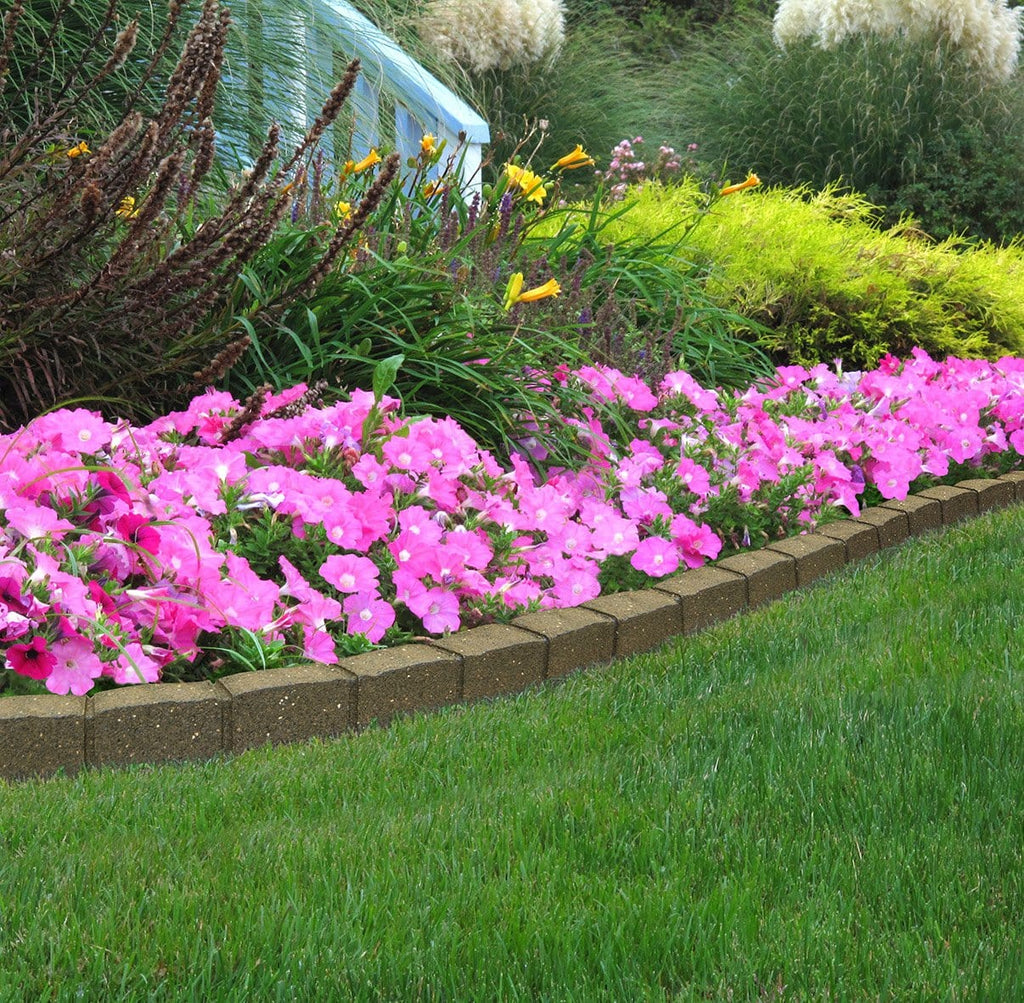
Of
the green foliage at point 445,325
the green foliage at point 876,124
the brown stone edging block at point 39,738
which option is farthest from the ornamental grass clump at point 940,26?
the brown stone edging block at point 39,738

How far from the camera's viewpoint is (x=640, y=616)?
3229 mm

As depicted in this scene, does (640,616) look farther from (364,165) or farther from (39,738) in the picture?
(364,165)

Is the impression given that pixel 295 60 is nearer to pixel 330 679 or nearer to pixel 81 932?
pixel 330 679

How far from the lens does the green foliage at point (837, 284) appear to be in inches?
235

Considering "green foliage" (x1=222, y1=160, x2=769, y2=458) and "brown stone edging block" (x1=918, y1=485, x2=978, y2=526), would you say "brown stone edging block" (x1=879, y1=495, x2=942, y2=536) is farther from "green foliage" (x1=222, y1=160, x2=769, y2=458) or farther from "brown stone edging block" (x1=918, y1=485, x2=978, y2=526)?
"green foliage" (x1=222, y1=160, x2=769, y2=458)

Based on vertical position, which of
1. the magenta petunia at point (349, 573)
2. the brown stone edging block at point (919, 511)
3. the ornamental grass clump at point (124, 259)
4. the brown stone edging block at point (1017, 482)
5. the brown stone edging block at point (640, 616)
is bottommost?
the brown stone edging block at point (1017, 482)

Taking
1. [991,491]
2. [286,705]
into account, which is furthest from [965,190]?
[286,705]

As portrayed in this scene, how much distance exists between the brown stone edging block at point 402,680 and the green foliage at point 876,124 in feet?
24.2

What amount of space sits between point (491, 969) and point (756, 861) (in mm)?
480

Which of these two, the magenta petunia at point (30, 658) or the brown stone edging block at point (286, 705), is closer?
the magenta petunia at point (30, 658)

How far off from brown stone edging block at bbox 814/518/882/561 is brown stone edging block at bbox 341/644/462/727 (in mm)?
1678

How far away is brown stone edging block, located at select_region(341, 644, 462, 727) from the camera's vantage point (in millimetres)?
2674

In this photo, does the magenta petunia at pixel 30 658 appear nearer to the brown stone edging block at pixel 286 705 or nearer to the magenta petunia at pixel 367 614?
the brown stone edging block at pixel 286 705

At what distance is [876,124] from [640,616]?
7259 millimetres
